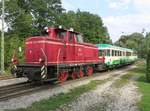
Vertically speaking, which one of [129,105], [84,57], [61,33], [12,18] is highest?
[12,18]

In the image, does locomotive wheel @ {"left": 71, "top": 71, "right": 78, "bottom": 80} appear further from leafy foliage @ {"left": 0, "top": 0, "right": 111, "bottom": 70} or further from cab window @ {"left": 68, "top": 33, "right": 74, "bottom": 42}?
leafy foliage @ {"left": 0, "top": 0, "right": 111, "bottom": 70}

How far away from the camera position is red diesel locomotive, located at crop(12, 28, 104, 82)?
1880cm

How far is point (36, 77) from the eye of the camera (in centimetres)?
1855

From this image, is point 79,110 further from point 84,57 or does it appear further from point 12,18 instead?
point 12,18

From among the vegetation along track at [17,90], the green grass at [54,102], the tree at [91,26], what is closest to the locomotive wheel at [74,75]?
the vegetation along track at [17,90]

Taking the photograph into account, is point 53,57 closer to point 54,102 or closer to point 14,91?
point 14,91

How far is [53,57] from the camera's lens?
65.7 ft

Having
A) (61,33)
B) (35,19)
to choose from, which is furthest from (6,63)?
(35,19)

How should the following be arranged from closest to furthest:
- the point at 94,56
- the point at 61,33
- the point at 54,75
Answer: the point at 54,75
the point at 61,33
the point at 94,56

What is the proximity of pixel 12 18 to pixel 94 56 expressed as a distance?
21242 millimetres

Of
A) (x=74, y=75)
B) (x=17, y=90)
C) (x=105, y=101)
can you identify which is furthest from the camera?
(x=74, y=75)

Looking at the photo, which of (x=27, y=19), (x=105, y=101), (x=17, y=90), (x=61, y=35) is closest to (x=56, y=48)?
(x=61, y=35)

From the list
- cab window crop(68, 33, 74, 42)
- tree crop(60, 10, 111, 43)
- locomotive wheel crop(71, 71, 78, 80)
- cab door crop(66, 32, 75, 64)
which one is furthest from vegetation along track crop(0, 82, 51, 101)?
tree crop(60, 10, 111, 43)

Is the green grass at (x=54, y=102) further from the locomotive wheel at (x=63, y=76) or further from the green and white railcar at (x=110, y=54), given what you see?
the green and white railcar at (x=110, y=54)
